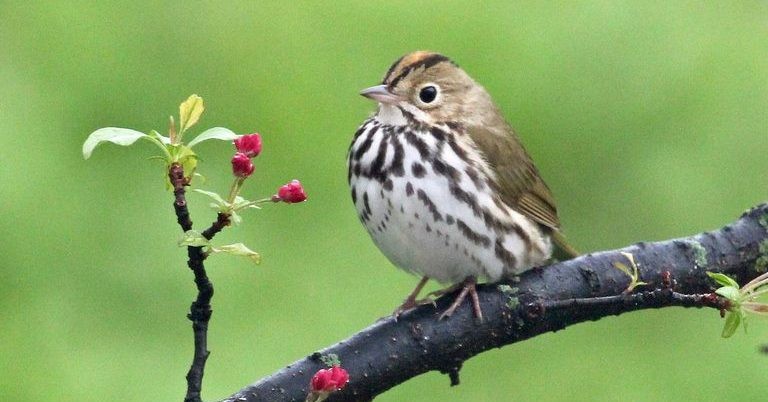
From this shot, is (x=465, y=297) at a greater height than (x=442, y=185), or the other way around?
(x=442, y=185)

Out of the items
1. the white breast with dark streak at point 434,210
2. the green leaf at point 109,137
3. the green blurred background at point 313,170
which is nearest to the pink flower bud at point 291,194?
the green leaf at point 109,137

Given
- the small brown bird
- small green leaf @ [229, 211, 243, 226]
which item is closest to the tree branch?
the small brown bird

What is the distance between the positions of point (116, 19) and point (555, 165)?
145 centimetres

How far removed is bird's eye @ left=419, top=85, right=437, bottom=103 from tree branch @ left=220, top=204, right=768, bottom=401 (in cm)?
54

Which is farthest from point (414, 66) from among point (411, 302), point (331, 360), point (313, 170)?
point (313, 170)

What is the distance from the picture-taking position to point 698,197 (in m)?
4.29

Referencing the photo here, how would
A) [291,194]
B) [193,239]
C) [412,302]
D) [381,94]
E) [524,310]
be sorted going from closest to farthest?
[193,239] < [291,194] < [524,310] < [412,302] < [381,94]

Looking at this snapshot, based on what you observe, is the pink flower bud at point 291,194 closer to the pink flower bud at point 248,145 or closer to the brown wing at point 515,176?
the pink flower bud at point 248,145

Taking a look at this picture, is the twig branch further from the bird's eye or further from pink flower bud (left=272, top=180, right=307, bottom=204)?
the bird's eye

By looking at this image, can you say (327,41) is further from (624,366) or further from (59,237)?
(624,366)

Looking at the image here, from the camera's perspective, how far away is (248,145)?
61.7 inches

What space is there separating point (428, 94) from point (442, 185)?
28 cm

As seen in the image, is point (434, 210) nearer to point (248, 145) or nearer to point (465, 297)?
point (465, 297)

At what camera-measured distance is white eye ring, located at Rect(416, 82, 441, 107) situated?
271cm
